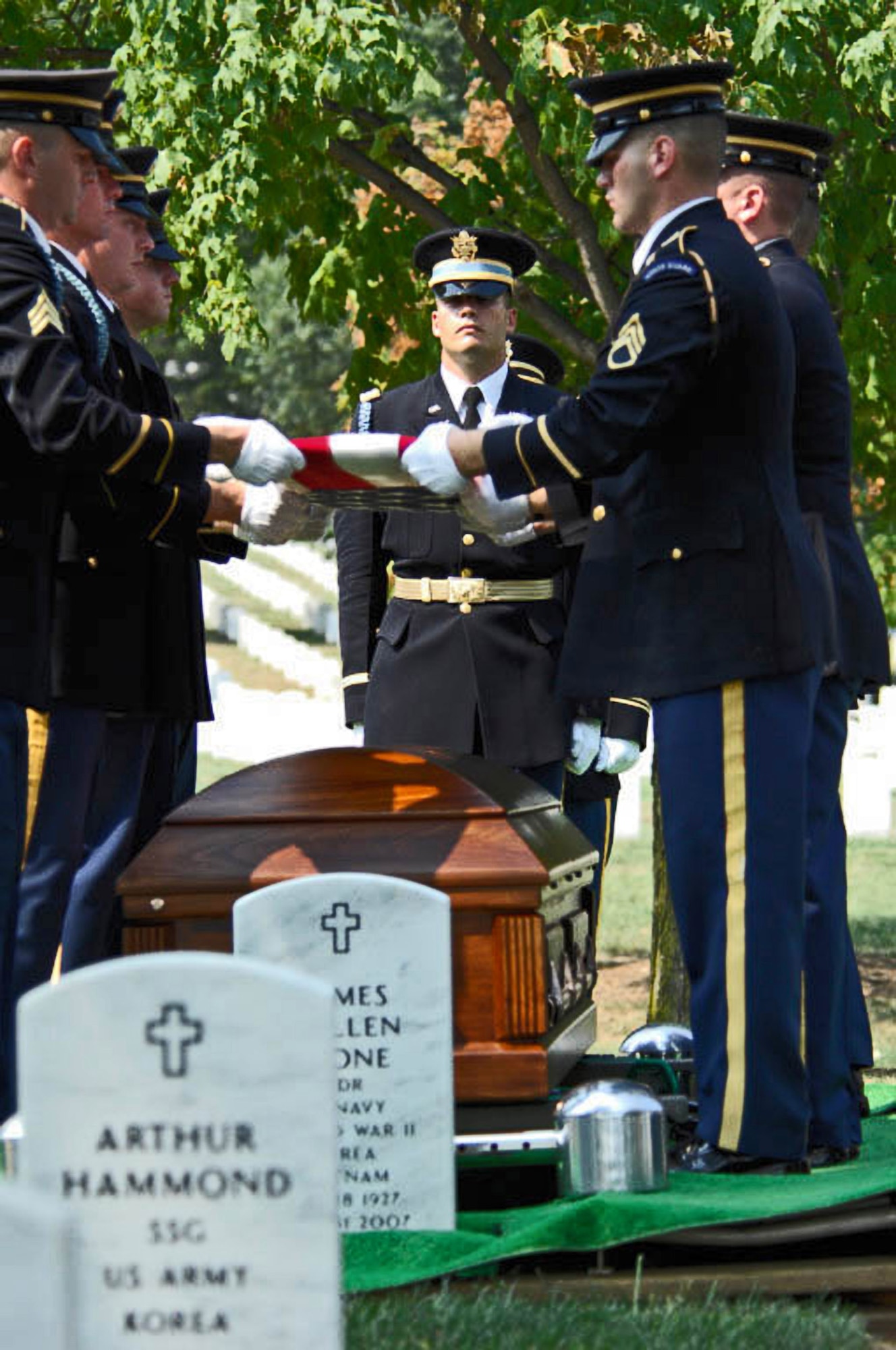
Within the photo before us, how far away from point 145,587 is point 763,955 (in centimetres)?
180

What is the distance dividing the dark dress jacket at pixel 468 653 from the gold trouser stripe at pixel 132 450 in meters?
1.45

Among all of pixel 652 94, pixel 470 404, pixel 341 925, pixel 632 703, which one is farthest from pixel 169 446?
pixel 632 703

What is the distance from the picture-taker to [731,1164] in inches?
189

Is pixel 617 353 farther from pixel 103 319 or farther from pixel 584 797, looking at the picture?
pixel 584 797

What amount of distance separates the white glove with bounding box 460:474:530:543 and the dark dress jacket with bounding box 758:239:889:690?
2.14 ft

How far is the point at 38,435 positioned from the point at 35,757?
2.59 feet

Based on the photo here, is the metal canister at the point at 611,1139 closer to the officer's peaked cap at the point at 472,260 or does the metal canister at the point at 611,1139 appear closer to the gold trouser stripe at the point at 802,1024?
the gold trouser stripe at the point at 802,1024

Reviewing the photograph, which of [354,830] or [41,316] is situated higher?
[41,316]

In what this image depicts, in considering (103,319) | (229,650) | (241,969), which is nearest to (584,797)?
(103,319)

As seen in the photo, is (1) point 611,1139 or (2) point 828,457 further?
(2) point 828,457

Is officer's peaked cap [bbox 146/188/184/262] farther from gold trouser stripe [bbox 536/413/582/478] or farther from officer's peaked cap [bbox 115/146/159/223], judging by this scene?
gold trouser stripe [bbox 536/413/582/478]

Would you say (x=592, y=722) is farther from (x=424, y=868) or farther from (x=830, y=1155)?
(x=424, y=868)

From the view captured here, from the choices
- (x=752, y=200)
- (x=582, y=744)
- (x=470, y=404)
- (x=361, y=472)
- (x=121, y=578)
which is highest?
(x=752, y=200)

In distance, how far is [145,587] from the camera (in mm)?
5766
